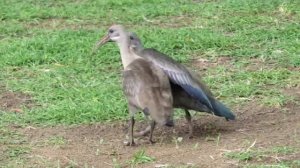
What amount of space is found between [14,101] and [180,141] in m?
1.74

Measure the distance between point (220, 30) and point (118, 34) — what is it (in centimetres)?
270

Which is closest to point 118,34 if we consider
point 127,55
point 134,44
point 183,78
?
point 134,44

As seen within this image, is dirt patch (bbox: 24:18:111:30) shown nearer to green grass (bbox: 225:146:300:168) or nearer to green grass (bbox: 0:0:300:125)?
green grass (bbox: 0:0:300:125)

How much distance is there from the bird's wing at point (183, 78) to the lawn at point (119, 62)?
320 millimetres

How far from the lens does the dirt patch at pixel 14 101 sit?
748cm

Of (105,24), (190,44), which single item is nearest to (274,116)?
(190,44)

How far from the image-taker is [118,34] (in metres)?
7.29

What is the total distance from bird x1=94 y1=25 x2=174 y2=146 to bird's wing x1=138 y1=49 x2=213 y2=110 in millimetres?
63

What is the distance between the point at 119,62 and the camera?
28.7 feet

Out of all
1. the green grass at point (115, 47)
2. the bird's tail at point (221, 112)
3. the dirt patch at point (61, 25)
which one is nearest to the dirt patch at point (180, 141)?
the bird's tail at point (221, 112)

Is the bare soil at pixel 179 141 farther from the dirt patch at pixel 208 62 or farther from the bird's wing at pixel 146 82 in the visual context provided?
the dirt patch at pixel 208 62

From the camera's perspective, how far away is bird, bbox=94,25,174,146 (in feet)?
20.4

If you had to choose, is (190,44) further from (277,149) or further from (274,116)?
(277,149)

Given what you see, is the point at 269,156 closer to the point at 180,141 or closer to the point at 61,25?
the point at 180,141
